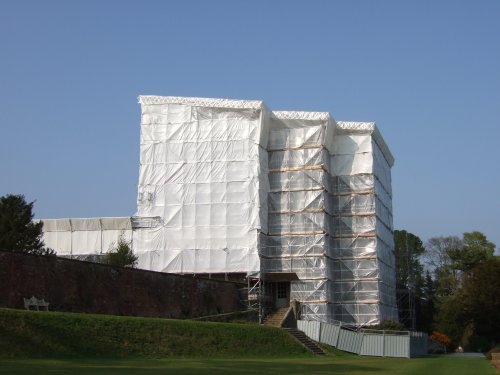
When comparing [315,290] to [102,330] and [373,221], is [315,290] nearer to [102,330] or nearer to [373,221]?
[373,221]

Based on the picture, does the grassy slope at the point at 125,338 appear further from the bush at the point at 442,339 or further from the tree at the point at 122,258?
the bush at the point at 442,339

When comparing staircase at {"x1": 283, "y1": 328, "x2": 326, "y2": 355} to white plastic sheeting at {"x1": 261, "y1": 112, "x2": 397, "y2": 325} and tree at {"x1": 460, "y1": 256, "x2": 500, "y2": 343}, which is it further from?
tree at {"x1": 460, "y1": 256, "x2": 500, "y2": 343}

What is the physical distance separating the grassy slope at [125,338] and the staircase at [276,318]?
6.15 meters

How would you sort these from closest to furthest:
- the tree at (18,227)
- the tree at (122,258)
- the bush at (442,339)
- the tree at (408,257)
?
the tree at (18,227) → the tree at (122,258) → the bush at (442,339) → the tree at (408,257)

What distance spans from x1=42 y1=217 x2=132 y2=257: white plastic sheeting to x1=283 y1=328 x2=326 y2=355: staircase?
784 inches

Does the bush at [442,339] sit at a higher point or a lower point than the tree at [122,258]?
lower

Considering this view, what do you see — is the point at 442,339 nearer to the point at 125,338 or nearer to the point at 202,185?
the point at 202,185

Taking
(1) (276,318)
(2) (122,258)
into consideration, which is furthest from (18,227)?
(1) (276,318)

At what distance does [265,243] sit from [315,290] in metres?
4.49

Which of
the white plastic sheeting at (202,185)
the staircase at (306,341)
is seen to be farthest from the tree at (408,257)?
the staircase at (306,341)

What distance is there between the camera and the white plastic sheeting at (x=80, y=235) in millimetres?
50594

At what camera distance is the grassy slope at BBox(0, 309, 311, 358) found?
21.9 m

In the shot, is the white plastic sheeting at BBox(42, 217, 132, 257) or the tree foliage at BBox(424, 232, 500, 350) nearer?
the tree foliage at BBox(424, 232, 500, 350)

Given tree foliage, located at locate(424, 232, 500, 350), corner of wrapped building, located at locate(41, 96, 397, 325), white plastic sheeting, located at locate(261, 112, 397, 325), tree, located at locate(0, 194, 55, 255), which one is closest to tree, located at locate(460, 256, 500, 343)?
tree foliage, located at locate(424, 232, 500, 350)
